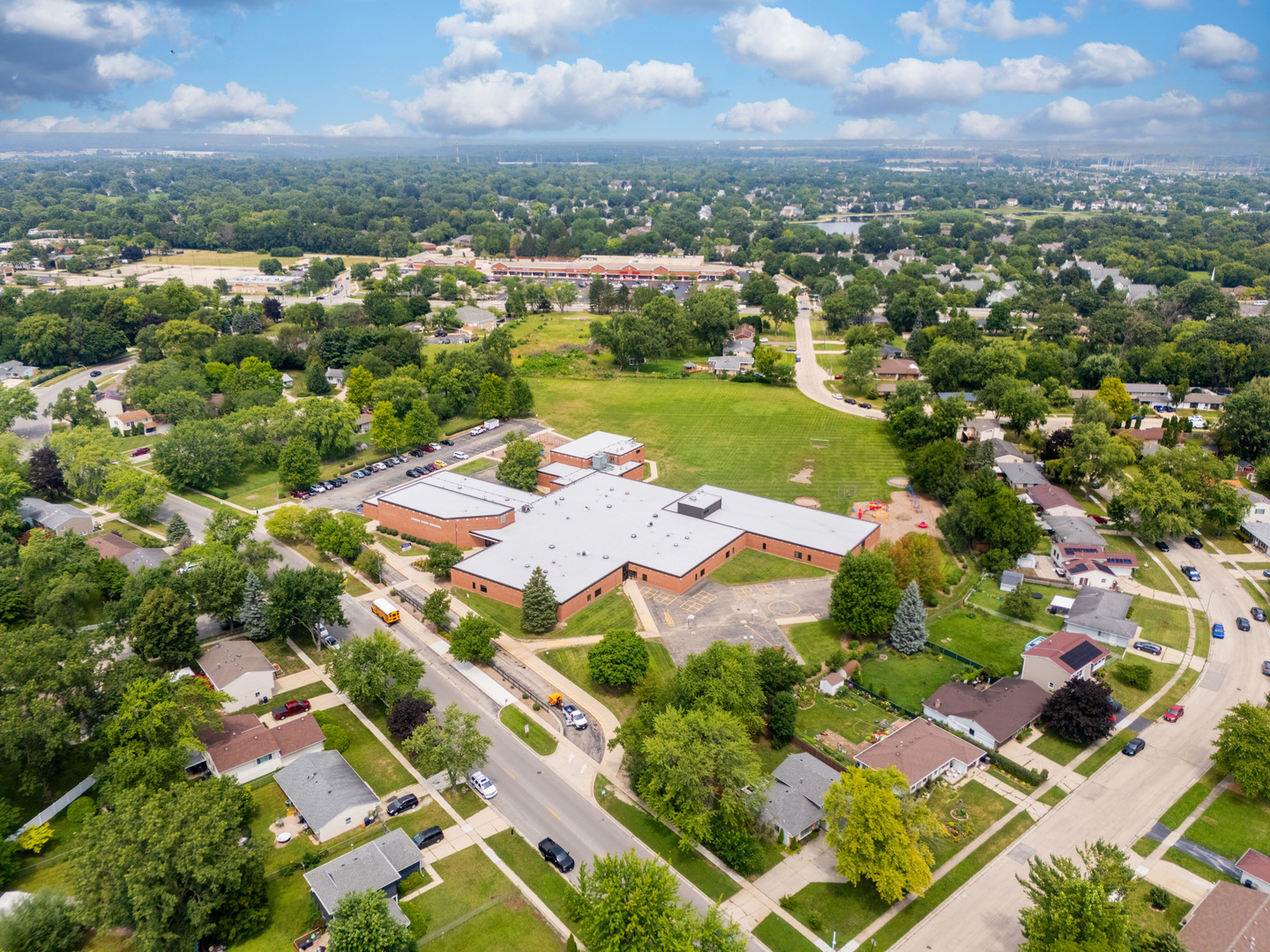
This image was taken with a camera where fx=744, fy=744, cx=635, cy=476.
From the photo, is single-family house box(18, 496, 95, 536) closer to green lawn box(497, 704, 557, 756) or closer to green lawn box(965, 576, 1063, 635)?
green lawn box(497, 704, 557, 756)

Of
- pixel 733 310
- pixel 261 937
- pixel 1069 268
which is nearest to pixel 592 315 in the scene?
pixel 733 310

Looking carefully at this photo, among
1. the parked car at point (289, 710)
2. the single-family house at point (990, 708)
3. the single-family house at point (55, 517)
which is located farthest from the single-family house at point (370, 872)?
the single-family house at point (55, 517)

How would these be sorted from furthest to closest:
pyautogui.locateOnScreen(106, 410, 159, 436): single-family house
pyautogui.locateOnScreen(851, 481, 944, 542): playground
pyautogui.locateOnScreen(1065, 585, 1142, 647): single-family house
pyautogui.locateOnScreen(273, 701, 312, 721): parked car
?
pyautogui.locateOnScreen(106, 410, 159, 436): single-family house
pyautogui.locateOnScreen(851, 481, 944, 542): playground
pyautogui.locateOnScreen(1065, 585, 1142, 647): single-family house
pyautogui.locateOnScreen(273, 701, 312, 721): parked car

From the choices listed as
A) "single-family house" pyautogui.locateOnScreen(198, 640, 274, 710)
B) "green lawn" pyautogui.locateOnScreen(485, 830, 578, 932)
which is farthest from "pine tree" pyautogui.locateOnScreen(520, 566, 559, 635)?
"green lawn" pyautogui.locateOnScreen(485, 830, 578, 932)

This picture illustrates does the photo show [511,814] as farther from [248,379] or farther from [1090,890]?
[248,379]

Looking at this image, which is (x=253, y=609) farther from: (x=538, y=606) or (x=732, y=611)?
(x=732, y=611)

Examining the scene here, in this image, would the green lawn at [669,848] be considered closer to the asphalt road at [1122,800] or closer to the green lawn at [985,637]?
the asphalt road at [1122,800]
